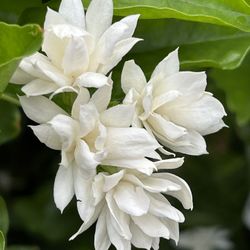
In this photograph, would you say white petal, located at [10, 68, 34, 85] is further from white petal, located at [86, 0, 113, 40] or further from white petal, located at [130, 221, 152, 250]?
white petal, located at [130, 221, 152, 250]

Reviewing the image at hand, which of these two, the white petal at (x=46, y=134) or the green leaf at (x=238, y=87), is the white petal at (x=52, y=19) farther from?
the green leaf at (x=238, y=87)

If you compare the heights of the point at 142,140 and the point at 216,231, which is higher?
the point at 142,140

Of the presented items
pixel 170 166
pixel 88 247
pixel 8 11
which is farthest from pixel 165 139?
pixel 88 247

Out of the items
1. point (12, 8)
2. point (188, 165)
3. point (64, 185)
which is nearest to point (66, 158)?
point (64, 185)

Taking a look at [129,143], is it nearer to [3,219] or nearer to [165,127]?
[165,127]

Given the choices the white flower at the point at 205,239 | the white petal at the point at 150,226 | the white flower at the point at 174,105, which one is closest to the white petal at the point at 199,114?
the white flower at the point at 174,105

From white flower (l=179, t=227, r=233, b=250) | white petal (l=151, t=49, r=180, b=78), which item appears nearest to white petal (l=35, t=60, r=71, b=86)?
white petal (l=151, t=49, r=180, b=78)

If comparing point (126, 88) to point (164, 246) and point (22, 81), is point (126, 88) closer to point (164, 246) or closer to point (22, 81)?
point (22, 81)
